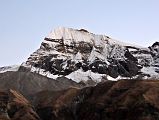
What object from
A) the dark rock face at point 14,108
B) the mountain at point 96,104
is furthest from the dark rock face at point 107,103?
the dark rock face at point 14,108

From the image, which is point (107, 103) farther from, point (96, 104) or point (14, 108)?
point (14, 108)

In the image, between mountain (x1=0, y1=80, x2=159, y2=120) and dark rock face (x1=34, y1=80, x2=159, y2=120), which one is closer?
dark rock face (x1=34, y1=80, x2=159, y2=120)

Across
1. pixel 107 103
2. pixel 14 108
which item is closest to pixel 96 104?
pixel 107 103

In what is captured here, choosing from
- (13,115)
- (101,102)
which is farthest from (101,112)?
(13,115)

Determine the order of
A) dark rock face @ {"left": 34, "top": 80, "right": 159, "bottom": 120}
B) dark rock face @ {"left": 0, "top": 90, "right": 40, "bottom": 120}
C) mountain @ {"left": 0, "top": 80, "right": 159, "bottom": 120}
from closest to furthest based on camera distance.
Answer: dark rock face @ {"left": 34, "top": 80, "right": 159, "bottom": 120}, mountain @ {"left": 0, "top": 80, "right": 159, "bottom": 120}, dark rock face @ {"left": 0, "top": 90, "right": 40, "bottom": 120}

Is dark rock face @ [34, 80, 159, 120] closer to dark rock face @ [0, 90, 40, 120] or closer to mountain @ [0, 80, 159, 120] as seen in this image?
mountain @ [0, 80, 159, 120]

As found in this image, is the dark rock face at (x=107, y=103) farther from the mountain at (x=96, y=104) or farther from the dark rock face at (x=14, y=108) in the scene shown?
the dark rock face at (x=14, y=108)

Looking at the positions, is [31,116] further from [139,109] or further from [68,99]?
[139,109]

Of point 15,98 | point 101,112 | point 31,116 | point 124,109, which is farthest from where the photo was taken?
point 15,98

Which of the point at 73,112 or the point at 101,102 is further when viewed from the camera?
the point at 73,112

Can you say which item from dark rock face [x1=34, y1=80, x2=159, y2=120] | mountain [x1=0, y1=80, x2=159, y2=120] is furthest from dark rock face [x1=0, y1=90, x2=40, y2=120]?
dark rock face [x1=34, y1=80, x2=159, y2=120]

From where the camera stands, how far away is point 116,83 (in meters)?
141

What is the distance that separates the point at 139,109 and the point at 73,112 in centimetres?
3237

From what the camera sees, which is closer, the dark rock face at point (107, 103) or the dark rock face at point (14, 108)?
the dark rock face at point (107, 103)
